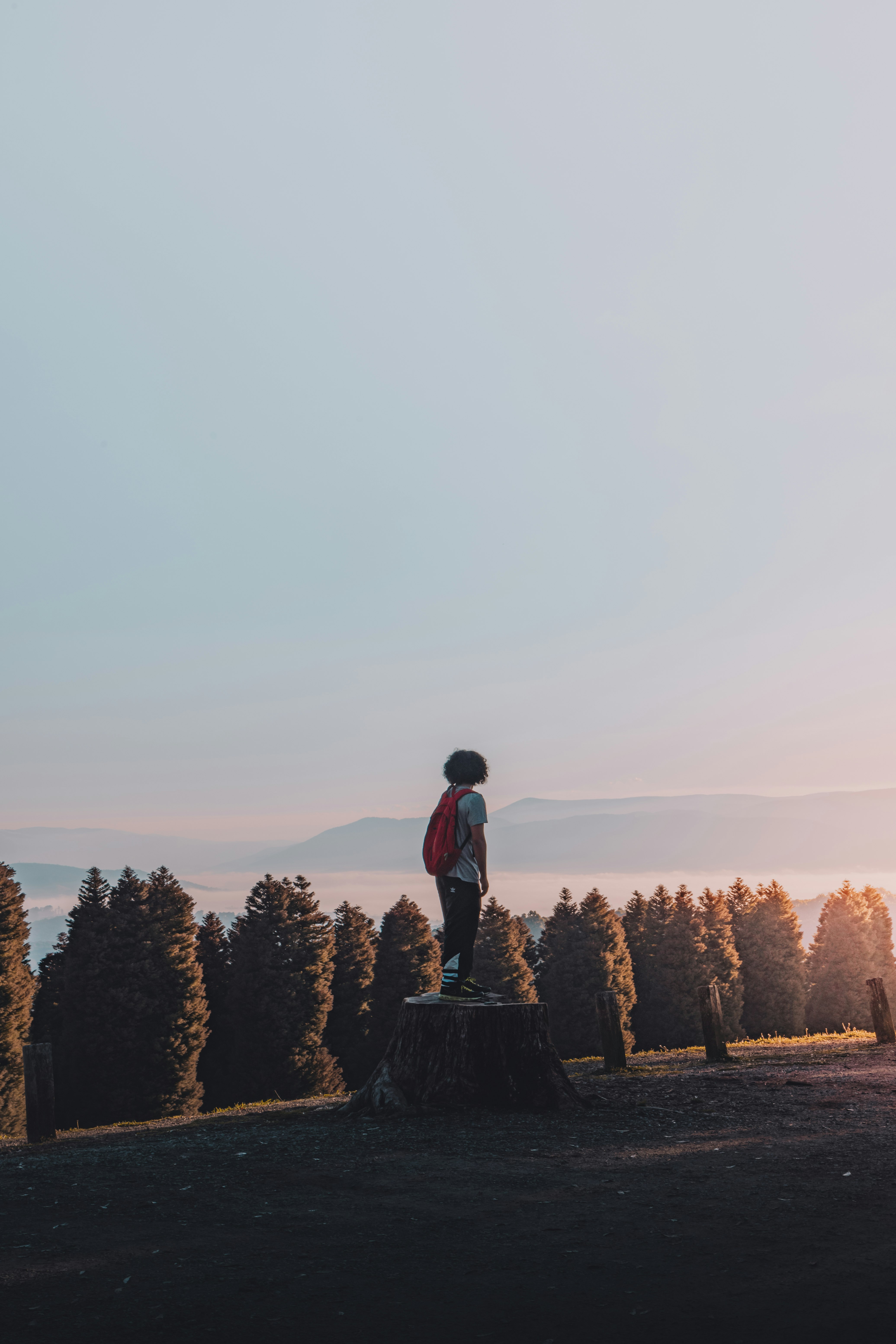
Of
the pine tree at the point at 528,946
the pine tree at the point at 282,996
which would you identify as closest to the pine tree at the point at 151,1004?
the pine tree at the point at 282,996

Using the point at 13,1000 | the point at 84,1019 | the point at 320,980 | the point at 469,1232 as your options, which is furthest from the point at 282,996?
the point at 469,1232

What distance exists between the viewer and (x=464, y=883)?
10.4 m

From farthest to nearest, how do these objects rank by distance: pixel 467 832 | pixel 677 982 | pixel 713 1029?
pixel 677 982
pixel 713 1029
pixel 467 832

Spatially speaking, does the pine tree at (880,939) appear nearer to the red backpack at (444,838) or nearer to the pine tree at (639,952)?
the pine tree at (639,952)

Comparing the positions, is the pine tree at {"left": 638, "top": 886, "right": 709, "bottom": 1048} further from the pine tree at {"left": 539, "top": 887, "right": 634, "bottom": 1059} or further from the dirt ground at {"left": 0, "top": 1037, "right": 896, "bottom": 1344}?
the dirt ground at {"left": 0, "top": 1037, "right": 896, "bottom": 1344}

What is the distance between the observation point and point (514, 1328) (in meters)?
4.21

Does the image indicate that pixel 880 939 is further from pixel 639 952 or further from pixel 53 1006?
pixel 53 1006

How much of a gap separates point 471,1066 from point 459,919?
152 centimetres

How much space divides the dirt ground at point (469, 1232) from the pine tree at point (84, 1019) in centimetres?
3612

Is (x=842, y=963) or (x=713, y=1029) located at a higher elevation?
(x=713, y=1029)

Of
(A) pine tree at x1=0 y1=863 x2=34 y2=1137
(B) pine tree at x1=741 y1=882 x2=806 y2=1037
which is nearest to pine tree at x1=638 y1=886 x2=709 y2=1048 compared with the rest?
(B) pine tree at x1=741 y1=882 x2=806 y2=1037

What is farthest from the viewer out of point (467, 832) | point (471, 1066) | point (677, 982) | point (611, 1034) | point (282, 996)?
point (677, 982)

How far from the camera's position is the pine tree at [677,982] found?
6097cm

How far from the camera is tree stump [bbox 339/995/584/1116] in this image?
9.45m
